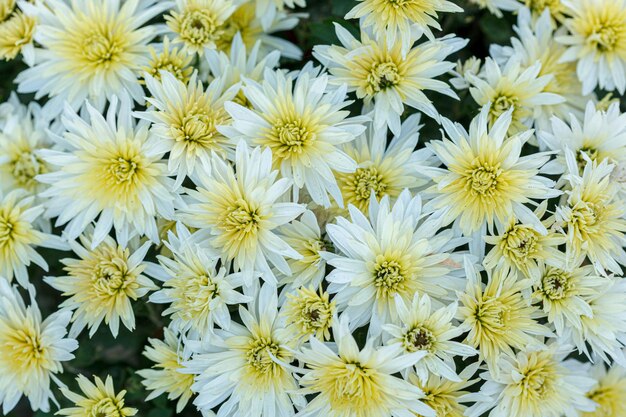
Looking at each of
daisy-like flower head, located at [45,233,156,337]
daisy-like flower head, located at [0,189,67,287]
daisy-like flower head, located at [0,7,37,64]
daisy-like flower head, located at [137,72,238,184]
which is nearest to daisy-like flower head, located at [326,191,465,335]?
daisy-like flower head, located at [137,72,238,184]

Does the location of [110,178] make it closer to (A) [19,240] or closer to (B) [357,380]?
(A) [19,240]

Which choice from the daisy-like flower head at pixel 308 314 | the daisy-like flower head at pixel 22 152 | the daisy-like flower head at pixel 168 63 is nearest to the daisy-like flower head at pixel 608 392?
the daisy-like flower head at pixel 308 314

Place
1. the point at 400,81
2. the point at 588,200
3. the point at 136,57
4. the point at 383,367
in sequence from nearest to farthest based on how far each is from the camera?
1. the point at 383,367
2. the point at 588,200
3. the point at 400,81
4. the point at 136,57

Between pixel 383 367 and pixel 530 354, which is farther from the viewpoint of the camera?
pixel 530 354

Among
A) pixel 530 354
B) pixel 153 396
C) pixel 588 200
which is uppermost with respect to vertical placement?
pixel 588 200

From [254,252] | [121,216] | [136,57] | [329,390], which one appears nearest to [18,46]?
[136,57]

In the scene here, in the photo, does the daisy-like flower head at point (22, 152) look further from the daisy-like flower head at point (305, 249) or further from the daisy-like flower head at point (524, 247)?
the daisy-like flower head at point (524, 247)

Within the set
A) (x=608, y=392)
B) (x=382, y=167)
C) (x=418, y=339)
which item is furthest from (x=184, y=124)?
(x=608, y=392)

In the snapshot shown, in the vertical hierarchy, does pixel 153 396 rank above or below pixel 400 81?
below

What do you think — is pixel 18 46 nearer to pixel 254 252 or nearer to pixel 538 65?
pixel 254 252
